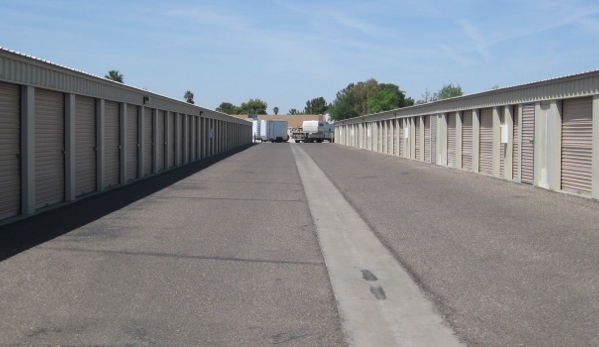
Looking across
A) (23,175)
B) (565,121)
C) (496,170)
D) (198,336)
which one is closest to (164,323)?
(198,336)

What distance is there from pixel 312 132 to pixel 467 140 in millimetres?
56823

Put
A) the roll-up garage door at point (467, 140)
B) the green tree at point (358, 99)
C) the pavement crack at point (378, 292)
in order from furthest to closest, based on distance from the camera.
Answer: the green tree at point (358, 99), the roll-up garage door at point (467, 140), the pavement crack at point (378, 292)

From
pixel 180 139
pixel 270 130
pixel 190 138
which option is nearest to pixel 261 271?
pixel 180 139

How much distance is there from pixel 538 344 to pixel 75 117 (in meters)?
12.9

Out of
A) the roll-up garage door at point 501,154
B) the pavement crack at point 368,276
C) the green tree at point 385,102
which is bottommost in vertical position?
the pavement crack at point 368,276

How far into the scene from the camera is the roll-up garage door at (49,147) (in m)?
13.7

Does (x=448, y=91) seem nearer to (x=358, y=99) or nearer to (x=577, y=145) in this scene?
(x=358, y=99)

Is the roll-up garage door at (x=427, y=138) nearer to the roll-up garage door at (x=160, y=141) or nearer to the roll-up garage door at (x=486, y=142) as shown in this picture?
the roll-up garage door at (x=486, y=142)

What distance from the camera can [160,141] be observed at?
26.1m

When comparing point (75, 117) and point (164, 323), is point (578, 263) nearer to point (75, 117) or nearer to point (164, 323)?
point (164, 323)

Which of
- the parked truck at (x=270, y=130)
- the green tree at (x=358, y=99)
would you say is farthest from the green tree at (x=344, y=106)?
the parked truck at (x=270, y=130)

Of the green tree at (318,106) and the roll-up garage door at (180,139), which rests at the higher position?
the green tree at (318,106)

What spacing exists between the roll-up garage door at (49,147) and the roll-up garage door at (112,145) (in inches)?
133

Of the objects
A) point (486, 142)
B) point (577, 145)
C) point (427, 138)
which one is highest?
point (427, 138)
